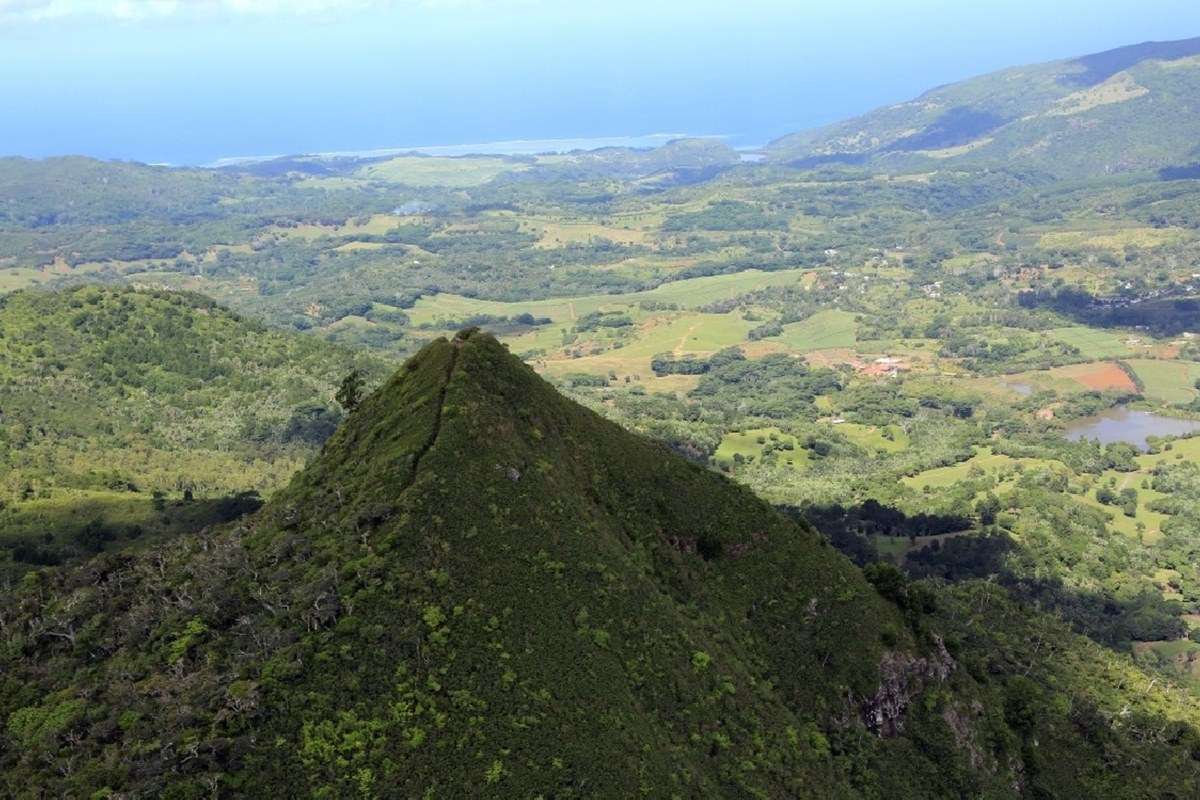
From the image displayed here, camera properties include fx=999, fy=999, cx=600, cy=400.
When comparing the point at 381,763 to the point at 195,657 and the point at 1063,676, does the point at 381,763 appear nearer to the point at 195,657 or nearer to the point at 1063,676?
the point at 195,657

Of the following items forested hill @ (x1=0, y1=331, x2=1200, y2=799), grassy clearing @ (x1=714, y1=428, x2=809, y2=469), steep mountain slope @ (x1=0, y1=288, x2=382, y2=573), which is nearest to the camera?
forested hill @ (x1=0, y1=331, x2=1200, y2=799)

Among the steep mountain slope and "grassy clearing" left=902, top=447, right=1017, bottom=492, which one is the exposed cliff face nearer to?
the steep mountain slope

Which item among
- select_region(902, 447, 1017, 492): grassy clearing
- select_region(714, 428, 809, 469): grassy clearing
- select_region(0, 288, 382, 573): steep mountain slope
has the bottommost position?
select_region(902, 447, 1017, 492): grassy clearing

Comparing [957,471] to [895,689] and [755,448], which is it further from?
[895,689]

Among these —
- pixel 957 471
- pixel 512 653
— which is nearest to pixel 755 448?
pixel 957 471

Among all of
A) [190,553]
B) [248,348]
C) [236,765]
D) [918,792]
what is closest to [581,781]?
[236,765]

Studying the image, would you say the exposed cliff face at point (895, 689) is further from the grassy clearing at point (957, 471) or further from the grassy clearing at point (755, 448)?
the grassy clearing at point (755, 448)

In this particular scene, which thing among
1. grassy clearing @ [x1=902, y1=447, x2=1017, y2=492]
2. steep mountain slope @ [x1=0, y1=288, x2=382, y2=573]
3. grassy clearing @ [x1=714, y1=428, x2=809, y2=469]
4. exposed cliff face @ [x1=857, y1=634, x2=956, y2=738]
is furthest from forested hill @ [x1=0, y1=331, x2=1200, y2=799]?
grassy clearing @ [x1=714, y1=428, x2=809, y2=469]
